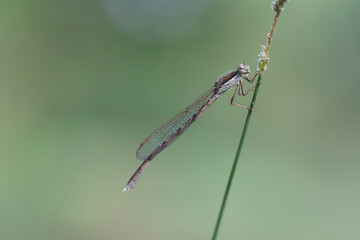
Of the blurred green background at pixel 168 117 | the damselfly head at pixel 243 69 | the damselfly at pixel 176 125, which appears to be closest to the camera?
the damselfly head at pixel 243 69

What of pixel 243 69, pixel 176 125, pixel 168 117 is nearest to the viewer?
pixel 243 69

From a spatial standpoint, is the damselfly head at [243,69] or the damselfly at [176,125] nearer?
the damselfly head at [243,69]

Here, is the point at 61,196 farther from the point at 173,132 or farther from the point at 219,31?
the point at 219,31

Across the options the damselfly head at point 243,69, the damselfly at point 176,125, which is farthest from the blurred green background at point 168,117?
the damselfly head at point 243,69

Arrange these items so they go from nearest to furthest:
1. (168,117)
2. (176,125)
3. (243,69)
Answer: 1. (243,69)
2. (176,125)
3. (168,117)

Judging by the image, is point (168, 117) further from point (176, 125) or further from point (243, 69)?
point (243, 69)

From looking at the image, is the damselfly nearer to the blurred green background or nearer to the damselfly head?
the damselfly head

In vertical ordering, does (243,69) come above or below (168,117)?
below

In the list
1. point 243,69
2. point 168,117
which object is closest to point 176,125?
point 243,69

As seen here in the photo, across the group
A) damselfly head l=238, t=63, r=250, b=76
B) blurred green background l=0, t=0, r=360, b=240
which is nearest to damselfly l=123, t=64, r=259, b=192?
damselfly head l=238, t=63, r=250, b=76

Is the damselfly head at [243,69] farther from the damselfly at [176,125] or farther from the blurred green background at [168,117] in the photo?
the blurred green background at [168,117]
